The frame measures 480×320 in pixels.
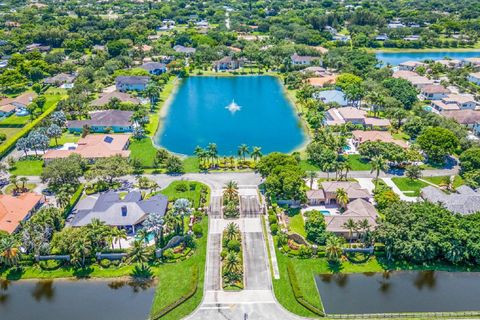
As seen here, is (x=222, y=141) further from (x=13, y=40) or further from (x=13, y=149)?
(x=13, y=40)

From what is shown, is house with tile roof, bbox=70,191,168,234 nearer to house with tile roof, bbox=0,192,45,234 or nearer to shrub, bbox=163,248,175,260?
house with tile roof, bbox=0,192,45,234

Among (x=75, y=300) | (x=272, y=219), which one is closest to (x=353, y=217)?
(x=272, y=219)

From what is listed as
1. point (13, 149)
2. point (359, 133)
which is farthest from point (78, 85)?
point (359, 133)

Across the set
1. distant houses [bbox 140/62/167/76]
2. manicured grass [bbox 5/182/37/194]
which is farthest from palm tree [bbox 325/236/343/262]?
distant houses [bbox 140/62/167/76]

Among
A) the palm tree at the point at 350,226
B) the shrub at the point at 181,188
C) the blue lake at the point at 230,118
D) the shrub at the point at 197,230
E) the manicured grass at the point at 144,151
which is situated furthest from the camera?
the blue lake at the point at 230,118

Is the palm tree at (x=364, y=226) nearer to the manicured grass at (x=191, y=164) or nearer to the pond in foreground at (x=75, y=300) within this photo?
the pond in foreground at (x=75, y=300)

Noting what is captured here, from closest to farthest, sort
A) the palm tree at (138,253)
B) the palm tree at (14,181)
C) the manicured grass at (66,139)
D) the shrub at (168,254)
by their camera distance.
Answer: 1. the palm tree at (138,253)
2. the shrub at (168,254)
3. the palm tree at (14,181)
4. the manicured grass at (66,139)

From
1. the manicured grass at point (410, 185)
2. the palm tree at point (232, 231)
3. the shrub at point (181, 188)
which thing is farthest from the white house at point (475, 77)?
the palm tree at point (232, 231)
